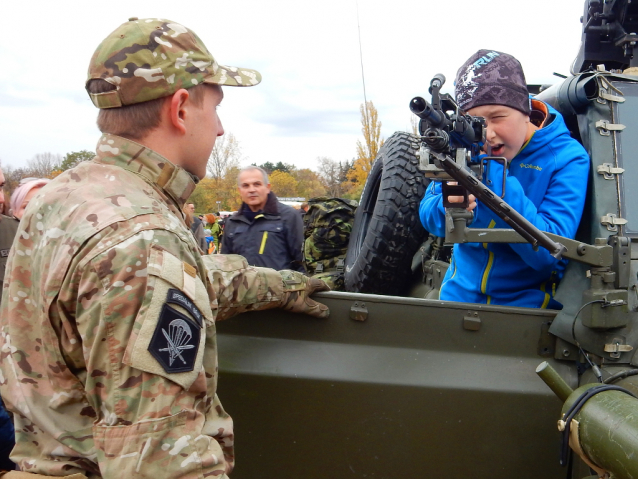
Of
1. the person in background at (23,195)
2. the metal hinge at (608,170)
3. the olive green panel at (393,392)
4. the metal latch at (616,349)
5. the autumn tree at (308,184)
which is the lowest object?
the autumn tree at (308,184)

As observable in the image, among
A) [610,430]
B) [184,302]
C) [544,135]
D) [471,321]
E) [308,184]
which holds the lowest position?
[308,184]

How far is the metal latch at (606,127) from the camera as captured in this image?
2259 millimetres

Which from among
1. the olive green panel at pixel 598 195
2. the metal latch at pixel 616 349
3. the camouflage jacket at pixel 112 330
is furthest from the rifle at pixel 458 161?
the camouflage jacket at pixel 112 330

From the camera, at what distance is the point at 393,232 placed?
346cm

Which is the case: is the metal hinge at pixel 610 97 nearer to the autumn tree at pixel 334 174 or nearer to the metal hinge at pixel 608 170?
the metal hinge at pixel 608 170

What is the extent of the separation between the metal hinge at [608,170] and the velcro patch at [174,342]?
1.76 meters

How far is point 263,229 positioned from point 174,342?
3.63 metres

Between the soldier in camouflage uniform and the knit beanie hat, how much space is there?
1048 mm

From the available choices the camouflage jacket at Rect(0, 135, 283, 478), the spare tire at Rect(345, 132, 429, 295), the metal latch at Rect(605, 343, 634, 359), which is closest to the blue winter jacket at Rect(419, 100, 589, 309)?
the metal latch at Rect(605, 343, 634, 359)

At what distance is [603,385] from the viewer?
176cm

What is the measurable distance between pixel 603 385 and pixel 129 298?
1.46 metres

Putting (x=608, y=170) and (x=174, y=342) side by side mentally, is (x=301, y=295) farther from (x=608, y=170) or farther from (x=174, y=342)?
(x=608, y=170)

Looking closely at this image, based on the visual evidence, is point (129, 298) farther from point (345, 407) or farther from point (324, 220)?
point (324, 220)

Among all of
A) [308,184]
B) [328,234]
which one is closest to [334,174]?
[308,184]
